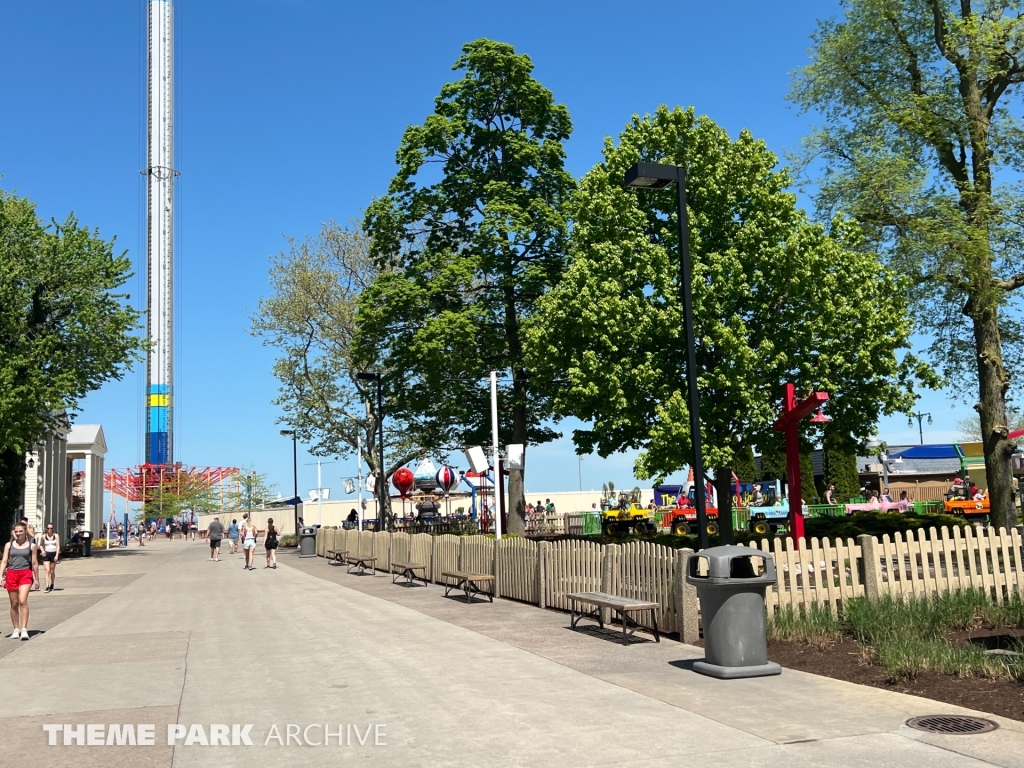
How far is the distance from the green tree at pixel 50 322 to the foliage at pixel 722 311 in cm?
2382

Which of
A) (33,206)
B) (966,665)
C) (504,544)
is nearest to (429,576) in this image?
(504,544)

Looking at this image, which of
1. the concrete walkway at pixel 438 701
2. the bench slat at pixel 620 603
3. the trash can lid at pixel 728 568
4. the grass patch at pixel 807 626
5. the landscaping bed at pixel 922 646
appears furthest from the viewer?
the bench slat at pixel 620 603

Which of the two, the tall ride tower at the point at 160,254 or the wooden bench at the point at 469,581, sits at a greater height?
the tall ride tower at the point at 160,254

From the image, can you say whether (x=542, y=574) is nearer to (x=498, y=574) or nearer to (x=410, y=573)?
(x=498, y=574)

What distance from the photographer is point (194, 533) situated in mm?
91000

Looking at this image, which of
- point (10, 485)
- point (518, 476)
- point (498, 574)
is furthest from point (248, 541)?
point (10, 485)

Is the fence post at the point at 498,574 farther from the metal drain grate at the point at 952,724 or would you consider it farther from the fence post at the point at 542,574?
the metal drain grate at the point at 952,724

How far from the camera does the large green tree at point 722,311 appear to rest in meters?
23.2

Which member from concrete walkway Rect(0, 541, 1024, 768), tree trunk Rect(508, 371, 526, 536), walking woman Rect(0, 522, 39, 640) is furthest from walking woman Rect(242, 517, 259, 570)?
walking woman Rect(0, 522, 39, 640)

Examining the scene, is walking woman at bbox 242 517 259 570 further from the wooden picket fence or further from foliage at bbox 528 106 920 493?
the wooden picket fence

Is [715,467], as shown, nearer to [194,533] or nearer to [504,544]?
[504,544]

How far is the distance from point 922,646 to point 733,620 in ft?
6.04

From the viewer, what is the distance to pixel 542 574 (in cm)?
1653

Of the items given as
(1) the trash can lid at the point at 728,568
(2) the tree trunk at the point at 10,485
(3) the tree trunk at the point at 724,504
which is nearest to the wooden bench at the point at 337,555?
(3) the tree trunk at the point at 724,504
